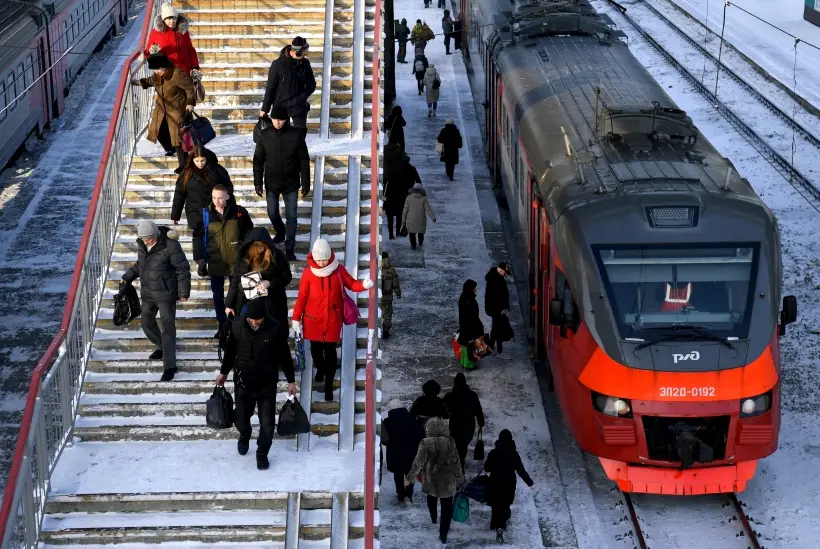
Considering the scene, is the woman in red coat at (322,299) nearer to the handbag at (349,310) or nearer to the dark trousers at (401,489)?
the handbag at (349,310)

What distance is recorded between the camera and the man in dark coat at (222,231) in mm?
13070

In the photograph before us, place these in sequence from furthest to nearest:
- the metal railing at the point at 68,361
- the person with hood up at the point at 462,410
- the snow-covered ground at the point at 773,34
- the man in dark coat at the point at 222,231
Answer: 1. the snow-covered ground at the point at 773,34
2. the person with hood up at the point at 462,410
3. the man in dark coat at the point at 222,231
4. the metal railing at the point at 68,361

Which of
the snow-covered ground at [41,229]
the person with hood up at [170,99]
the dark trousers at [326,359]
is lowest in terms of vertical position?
the snow-covered ground at [41,229]

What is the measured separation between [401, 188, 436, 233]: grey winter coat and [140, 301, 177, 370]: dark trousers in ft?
24.9

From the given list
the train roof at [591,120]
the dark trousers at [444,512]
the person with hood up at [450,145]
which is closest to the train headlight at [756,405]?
the train roof at [591,120]

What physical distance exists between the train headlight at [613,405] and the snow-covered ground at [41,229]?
598 cm

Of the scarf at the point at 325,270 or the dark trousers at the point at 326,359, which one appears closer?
the scarf at the point at 325,270

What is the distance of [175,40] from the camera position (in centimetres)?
1611

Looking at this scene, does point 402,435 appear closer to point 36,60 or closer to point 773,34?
point 36,60

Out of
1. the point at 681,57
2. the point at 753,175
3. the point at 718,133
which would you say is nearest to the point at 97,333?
the point at 753,175

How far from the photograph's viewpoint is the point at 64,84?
32438 mm

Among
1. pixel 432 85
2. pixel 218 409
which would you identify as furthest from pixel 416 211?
pixel 432 85

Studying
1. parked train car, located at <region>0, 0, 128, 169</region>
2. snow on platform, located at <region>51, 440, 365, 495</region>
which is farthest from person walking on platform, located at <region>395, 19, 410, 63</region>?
snow on platform, located at <region>51, 440, 365, 495</region>

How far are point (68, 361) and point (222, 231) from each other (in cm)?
180
